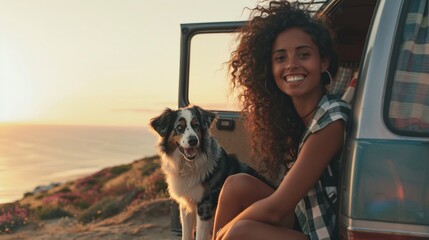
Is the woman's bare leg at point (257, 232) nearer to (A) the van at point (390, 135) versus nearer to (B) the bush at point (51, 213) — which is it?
(A) the van at point (390, 135)

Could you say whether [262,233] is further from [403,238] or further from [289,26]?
[289,26]

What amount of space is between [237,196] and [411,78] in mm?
1306

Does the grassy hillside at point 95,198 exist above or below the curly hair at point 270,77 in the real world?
below

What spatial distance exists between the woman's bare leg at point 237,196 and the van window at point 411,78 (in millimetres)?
1237

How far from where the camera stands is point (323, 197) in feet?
6.83

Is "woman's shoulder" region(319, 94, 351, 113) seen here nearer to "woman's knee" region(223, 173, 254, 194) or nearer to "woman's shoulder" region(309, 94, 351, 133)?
"woman's shoulder" region(309, 94, 351, 133)

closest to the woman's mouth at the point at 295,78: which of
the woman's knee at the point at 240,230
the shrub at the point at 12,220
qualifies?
the woman's knee at the point at 240,230

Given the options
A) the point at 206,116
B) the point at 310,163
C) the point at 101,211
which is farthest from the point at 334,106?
the point at 101,211

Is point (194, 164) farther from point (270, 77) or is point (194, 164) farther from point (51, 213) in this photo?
point (51, 213)

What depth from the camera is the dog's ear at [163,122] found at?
4.70 m

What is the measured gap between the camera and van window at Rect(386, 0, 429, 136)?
5.71 ft

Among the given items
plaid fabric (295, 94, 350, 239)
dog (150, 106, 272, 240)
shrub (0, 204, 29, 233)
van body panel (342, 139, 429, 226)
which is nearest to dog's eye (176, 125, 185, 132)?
dog (150, 106, 272, 240)

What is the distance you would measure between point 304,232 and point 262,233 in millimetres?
208

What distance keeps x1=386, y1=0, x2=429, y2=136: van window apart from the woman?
256mm
